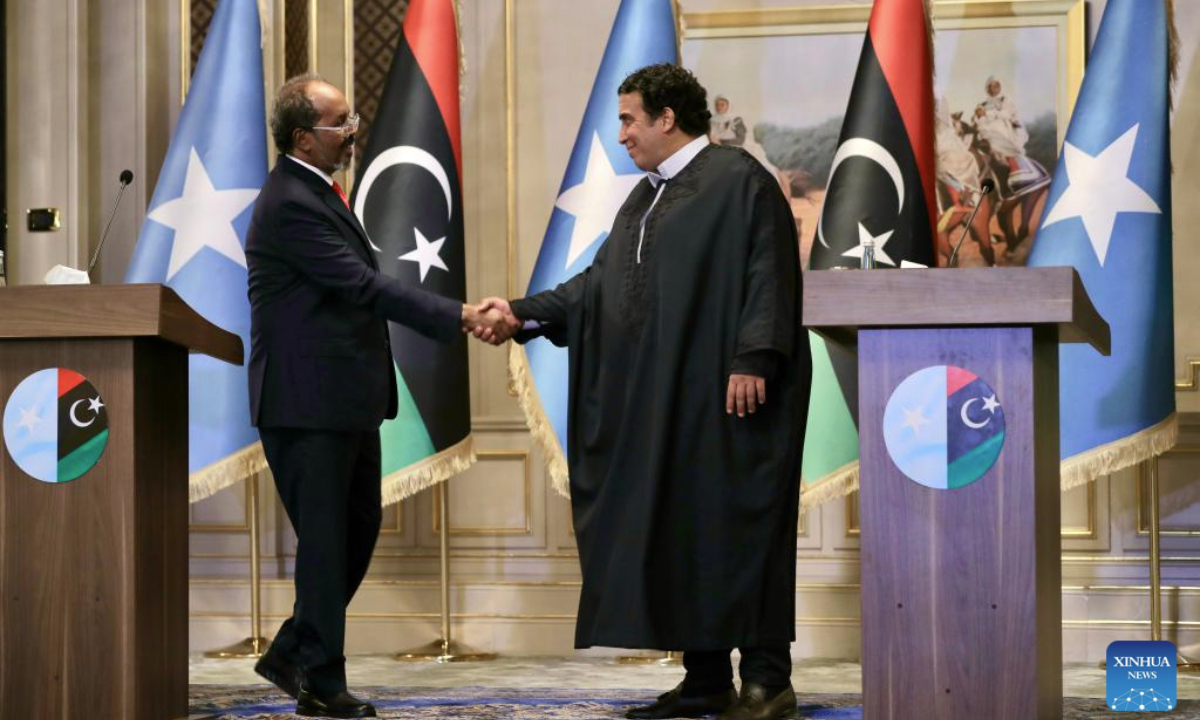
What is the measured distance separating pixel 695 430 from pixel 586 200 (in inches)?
63.2

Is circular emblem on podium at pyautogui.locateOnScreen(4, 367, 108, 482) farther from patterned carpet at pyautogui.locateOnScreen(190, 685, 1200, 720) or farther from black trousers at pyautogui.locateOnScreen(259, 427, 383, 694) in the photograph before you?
patterned carpet at pyautogui.locateOnScreen(190, 685, 1200, 720)

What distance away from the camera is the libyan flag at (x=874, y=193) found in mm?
4777

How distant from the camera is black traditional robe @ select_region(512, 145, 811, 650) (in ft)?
11.5

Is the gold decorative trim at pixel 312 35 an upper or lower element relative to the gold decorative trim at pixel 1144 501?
upper

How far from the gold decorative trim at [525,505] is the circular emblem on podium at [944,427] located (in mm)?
2702

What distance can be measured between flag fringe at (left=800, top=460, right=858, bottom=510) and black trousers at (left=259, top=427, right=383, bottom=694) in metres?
1.68

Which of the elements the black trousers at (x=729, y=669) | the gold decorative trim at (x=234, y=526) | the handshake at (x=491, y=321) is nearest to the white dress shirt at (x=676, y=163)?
the handshake at (x=491, y=321)

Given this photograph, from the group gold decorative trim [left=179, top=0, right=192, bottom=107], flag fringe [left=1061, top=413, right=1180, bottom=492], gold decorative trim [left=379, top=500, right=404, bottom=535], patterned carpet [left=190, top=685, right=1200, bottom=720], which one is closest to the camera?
patterned carpet [left=190, top=685, right=1200, bottom=720]

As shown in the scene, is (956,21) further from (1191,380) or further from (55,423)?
(55,423)

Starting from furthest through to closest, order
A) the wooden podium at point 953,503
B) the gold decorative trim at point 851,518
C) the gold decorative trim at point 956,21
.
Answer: the gold decorative trim at point 851,518 < the gold decorative trim at point 956,21 < the wooden podium at point 953,503

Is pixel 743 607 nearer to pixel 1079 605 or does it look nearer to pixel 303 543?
pixel 303 543

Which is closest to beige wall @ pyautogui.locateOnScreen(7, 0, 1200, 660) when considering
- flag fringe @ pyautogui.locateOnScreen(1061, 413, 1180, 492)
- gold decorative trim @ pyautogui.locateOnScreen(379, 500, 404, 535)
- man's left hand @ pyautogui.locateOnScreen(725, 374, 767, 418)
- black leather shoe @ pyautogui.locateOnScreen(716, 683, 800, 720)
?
gold decorative trim @ pyautogui.locateOnScreen(379, 500, 404, 535)

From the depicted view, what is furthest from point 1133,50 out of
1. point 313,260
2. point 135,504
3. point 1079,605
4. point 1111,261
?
point 135,504

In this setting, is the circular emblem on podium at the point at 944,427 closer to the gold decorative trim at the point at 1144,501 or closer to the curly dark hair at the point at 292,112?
the curly dark hair at the point at 292,112
